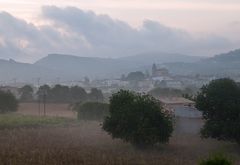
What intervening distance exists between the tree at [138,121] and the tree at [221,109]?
3.32m

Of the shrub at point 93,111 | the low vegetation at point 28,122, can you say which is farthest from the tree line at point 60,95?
the low vegetation at point 28,122

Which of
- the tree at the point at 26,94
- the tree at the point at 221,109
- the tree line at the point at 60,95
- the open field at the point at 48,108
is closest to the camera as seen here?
the tree at the point at 221,109

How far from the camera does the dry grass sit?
103 feet

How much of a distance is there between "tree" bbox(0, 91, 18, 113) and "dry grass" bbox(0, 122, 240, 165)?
2273 centimetres

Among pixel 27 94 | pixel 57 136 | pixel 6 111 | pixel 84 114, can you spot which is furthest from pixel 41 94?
pixel 57 136

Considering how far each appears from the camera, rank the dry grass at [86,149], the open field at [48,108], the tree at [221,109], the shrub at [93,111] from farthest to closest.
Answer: the open field at [48,108], the shrub at [93,111], the tree at [221,109], the dry grass at [86,149]

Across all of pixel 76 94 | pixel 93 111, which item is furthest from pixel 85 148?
pixel 76 94

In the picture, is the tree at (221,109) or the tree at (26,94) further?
the tree at (26,94)

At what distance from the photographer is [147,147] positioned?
4184cm

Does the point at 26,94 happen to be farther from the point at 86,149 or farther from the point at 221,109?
the point at 86,149

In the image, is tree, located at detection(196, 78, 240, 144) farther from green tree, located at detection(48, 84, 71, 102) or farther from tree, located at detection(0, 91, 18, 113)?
green tree, located at detection(48, 84, 71, 102)

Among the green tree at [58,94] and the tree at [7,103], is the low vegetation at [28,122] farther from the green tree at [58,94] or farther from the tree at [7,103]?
the green tree at [58,94]

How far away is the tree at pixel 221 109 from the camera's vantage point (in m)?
41.4

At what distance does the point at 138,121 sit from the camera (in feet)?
136
